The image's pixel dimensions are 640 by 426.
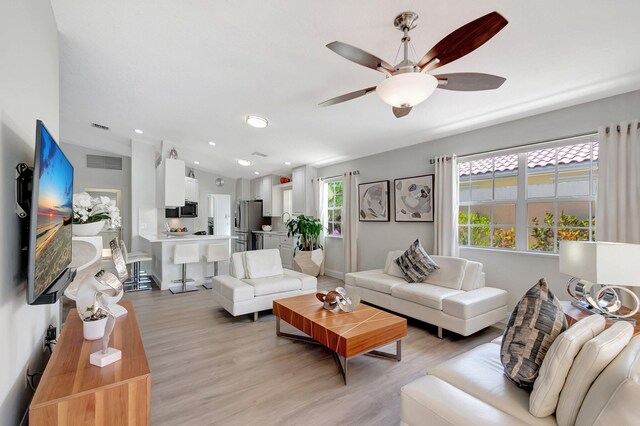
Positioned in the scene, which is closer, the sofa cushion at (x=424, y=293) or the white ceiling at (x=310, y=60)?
the white ceiling at (x=310, y=60)

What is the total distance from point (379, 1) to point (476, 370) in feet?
7.48

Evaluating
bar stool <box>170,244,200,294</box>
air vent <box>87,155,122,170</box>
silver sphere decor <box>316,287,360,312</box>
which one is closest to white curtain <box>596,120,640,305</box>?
silver sphere decor <box>316,287,360,312</box>

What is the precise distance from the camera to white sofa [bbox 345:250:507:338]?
10.0ft

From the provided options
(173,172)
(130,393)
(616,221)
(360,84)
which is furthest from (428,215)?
(173,172)

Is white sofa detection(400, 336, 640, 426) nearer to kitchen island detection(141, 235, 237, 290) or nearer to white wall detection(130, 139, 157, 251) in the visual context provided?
kitchen island detection(141, 235, 237, 290)

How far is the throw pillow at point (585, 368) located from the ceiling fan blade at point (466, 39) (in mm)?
1429

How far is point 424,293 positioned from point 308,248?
10.9 feet

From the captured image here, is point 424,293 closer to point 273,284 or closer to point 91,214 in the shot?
point 273,284

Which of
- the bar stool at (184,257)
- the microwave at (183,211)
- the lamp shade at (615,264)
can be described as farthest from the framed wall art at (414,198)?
the microwave at (183,211)

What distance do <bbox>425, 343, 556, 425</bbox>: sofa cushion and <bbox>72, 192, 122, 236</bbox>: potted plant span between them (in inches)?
111

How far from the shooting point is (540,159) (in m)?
3.42

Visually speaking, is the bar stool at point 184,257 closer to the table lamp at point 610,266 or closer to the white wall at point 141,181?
the white wall at point 141,181

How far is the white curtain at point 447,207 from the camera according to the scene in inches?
160

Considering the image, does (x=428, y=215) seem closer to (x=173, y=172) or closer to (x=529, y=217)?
(x=529, y=217)
